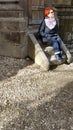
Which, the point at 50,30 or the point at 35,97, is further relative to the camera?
the point at 50,30

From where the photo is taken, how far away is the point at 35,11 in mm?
7160

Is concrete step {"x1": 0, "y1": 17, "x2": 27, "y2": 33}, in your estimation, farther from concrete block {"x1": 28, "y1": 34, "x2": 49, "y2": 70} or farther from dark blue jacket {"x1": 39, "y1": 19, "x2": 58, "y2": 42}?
dark blue jacket {"x1": 39, "y1": 19, "x2": 58, "y2": 42}

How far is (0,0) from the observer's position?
692cm

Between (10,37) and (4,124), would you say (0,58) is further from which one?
(4,124)

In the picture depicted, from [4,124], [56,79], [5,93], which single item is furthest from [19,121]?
[56,79]

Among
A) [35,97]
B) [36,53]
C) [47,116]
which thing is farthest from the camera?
[36,53]

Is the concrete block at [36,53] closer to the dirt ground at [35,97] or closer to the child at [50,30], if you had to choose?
the dirt ground at [35,97]

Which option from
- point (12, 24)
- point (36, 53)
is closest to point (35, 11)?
point (12, 24)

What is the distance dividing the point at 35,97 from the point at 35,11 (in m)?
2.70

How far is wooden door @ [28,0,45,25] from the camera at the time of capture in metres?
7.09

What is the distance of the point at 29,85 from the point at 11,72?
0.68 meters

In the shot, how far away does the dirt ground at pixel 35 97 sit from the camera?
452cm

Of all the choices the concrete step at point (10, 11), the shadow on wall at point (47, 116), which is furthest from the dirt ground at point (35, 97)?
the concrete step at point (10, 11)

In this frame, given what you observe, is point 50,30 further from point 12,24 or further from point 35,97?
point 35,97
